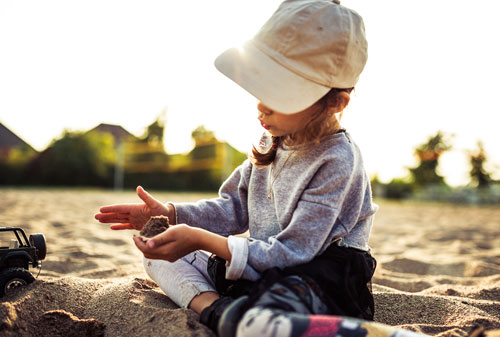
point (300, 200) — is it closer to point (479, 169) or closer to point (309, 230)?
point (309, 230)

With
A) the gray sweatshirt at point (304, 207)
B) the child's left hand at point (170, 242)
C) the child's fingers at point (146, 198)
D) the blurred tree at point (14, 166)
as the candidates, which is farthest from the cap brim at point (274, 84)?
the blurred tree at point (14, 166)

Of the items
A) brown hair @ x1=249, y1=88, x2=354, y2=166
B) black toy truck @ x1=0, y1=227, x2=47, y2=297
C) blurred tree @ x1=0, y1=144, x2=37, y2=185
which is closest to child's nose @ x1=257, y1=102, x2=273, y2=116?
brown hair @ x1=249, y1=88, x2=354, y2=166

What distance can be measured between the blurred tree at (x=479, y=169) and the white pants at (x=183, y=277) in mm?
34474

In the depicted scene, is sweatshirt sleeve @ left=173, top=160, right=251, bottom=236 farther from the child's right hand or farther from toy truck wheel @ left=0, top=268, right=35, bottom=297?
toy truck wheel @ left=0, top=268, right=35, bottom=297

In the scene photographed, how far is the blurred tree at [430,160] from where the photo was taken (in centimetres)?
3494

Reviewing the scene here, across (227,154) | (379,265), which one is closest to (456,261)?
(379,265)

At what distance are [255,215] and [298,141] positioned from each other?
31 cm

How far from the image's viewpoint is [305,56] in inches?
45.7

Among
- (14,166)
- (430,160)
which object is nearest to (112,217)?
(14,166)

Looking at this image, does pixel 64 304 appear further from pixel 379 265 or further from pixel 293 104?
pixel 379 265

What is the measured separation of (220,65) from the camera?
1.31 meters

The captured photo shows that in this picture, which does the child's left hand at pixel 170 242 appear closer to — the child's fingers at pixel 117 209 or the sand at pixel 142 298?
the sand at pixel 142 298

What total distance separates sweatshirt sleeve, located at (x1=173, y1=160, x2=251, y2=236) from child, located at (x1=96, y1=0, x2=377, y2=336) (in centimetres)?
21

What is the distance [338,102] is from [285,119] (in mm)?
165
